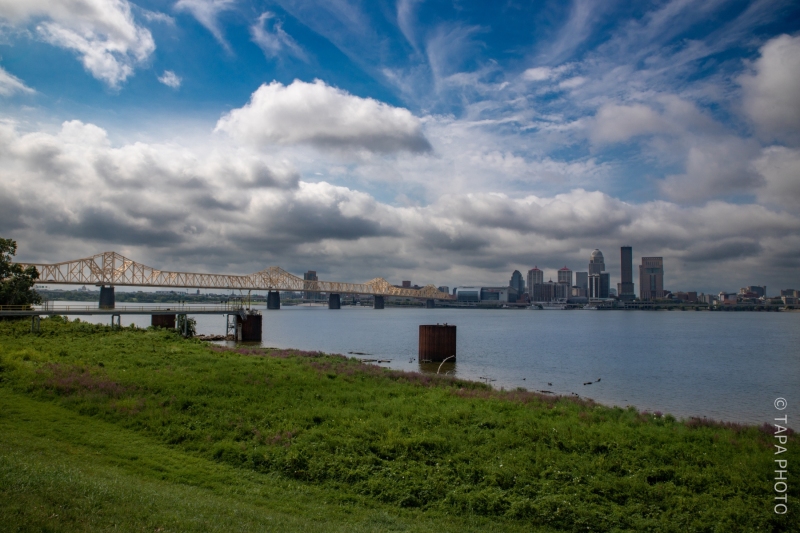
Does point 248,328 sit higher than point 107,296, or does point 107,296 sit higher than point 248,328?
point 107,296

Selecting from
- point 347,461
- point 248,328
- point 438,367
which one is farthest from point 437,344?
point 248,328

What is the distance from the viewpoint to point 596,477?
12.0 metres

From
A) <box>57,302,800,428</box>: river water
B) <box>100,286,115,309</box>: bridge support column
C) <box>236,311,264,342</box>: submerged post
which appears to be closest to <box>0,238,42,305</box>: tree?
<box>236,311,264,342</box>: submerged post

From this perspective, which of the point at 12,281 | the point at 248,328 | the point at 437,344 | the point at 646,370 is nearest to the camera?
the point at 646,370

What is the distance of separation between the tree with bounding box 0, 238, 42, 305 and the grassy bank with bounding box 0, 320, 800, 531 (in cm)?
3585

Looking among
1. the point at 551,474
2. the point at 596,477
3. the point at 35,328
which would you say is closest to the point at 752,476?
the point at 596,477

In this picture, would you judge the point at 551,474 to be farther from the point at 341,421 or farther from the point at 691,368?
the point at 691,368

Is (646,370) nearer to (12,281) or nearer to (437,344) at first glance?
(437,344)

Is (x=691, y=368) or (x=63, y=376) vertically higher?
(x=63, y=376)

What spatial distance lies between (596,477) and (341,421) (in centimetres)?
765

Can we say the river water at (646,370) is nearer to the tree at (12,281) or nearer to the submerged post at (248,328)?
the submerged post at (248,328)

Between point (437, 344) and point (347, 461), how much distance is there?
31238mm

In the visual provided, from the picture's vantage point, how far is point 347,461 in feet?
43.3

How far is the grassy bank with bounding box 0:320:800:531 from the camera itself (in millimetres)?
9867
